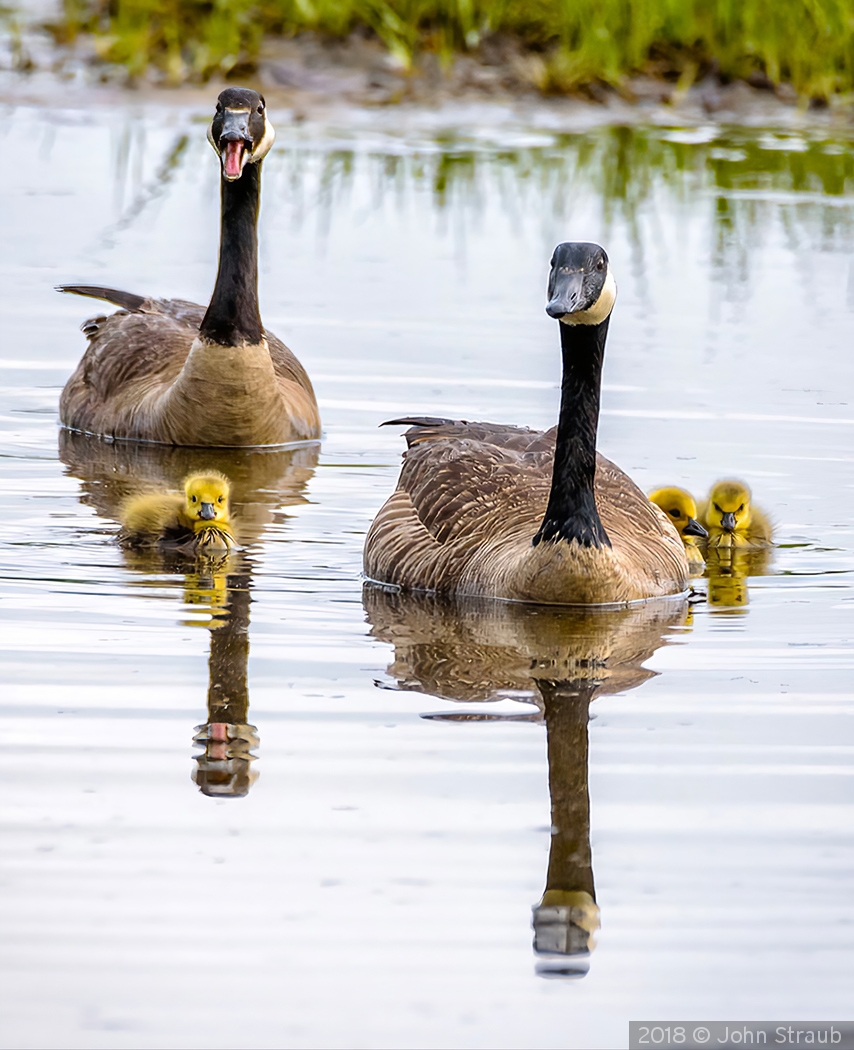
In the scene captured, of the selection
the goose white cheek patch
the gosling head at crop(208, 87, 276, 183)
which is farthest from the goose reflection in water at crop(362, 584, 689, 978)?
the gosling head at crop(208, 87, 276, 183)

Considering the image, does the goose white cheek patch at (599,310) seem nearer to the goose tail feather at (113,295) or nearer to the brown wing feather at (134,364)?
the brown wing feather at (134,364)

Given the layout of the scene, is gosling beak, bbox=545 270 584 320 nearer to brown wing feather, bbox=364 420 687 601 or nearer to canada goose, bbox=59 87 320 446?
brown wing feather, bbox=364 420 687 601

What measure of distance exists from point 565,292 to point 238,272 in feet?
15.1

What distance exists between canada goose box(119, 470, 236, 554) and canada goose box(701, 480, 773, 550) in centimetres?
220

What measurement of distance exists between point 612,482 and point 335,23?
1564 centimetres

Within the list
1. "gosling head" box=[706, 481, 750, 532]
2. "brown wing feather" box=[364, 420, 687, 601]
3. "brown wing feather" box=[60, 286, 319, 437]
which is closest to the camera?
"brown wing feather" box=[364, 420, 687, 601]

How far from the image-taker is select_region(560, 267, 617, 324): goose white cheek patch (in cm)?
827

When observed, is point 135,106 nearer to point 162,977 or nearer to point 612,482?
point 612,482

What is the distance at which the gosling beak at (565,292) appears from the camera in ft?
25.5

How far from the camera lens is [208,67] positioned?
23.1 metres

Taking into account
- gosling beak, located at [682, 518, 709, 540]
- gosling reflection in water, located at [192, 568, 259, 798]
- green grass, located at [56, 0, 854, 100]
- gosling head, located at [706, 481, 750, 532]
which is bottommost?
gosling reflection in water, located at [192, 568, 259, 798]

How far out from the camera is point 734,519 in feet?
31.9

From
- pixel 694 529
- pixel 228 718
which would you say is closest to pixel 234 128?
pixel 694 529

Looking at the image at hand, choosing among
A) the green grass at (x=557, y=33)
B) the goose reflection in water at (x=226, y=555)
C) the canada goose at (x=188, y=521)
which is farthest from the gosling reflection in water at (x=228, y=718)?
the green grass at (x=557, y=33)
